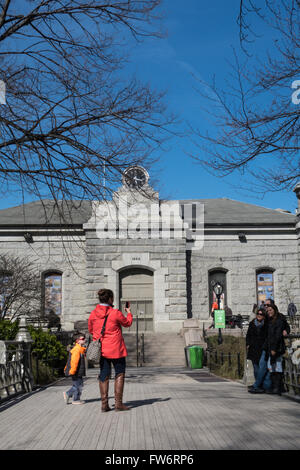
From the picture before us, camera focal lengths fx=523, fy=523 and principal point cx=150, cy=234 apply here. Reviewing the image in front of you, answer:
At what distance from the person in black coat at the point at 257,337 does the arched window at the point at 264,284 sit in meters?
18.7

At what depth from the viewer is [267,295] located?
2994 centimetres

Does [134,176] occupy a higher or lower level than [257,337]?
higher

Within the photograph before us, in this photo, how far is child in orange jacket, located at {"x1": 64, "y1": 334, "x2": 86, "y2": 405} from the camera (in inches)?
380

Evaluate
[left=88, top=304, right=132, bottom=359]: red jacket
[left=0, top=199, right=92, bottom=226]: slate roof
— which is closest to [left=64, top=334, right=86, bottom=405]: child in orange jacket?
[left=88, top=304, right=132, bottom=359]: red jacket

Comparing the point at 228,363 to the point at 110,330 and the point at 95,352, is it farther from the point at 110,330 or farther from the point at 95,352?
the point at 95,352

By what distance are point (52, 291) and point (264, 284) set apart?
1205 cm

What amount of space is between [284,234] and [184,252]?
6.27 m

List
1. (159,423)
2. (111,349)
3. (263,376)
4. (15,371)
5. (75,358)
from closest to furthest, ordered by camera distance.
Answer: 1. (159,423)
2. (111,349)
3. (75,358)
4. (15,371)
5. (263,376)

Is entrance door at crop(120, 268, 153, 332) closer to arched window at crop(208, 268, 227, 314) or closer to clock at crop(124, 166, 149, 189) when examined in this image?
arched window at crop(208, 268, 227, 314)

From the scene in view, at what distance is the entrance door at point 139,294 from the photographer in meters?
28.3

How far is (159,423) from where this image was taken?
715 centimetres

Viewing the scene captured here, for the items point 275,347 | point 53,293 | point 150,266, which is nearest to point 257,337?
point 275,347

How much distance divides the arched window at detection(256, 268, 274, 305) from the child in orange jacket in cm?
2104
